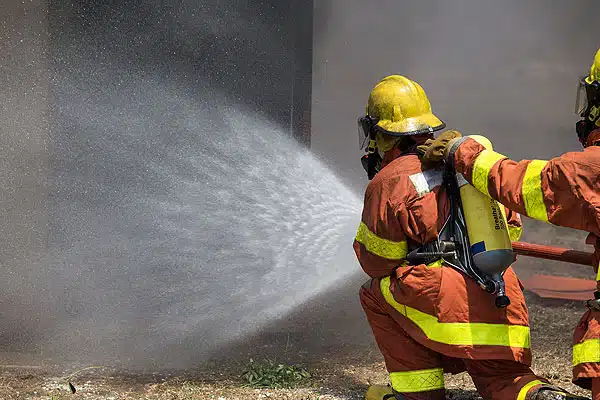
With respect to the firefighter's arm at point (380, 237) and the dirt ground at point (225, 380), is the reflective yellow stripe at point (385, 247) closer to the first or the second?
the firefighter's arm at point (380, 237)

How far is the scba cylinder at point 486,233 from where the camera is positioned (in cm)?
335

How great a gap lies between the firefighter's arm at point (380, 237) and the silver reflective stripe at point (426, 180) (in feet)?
0.54

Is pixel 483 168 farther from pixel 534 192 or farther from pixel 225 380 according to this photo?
pixel 225 380

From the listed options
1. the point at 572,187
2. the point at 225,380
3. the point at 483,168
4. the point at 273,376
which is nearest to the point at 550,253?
the point at 483,168

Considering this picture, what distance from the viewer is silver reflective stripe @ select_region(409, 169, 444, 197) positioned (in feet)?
11.4

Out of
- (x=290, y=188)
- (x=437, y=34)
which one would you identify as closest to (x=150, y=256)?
(x=290, y=188)

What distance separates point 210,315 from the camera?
596 cm

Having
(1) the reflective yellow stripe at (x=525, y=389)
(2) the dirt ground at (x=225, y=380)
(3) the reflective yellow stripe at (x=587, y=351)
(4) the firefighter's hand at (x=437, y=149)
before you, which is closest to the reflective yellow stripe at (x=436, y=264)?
(4) the firefighter's hand at (x=437, y=149)

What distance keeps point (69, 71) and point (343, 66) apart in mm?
4177

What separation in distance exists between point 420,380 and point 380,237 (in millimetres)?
757

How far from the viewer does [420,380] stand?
3.62m

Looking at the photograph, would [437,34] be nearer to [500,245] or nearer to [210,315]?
[210,315]

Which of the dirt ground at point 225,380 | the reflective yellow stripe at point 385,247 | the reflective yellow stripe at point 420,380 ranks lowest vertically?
the dirt ground at point 225,380

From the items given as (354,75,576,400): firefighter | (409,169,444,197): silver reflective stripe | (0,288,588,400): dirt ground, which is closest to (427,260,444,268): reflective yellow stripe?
(354,75,576,400): firefighter
